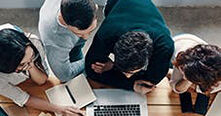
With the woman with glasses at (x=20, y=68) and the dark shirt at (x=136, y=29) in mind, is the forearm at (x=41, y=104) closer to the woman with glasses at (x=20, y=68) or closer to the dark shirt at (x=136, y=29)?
the woman with glasses at (x=20, y=68)

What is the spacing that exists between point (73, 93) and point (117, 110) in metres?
0.19

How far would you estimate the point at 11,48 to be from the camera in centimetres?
149

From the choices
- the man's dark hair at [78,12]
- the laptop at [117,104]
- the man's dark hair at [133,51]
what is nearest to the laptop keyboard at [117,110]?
the laptop at [117,104]

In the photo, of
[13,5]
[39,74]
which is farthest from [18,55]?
[13,5]

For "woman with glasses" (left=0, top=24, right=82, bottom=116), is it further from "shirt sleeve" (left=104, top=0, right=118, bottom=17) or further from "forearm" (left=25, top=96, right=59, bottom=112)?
"shirt sleeve" (left=104, top=0, right=118, bottom=17)

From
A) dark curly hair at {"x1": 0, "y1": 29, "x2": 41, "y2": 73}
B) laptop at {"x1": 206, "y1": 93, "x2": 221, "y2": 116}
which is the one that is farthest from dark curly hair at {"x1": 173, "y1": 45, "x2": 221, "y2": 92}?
dark curly hair at {"x1": 0, "y1": 29, "x2": 41, "y2": 73}

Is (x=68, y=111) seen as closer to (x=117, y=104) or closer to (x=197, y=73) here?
(x=117, y=104)

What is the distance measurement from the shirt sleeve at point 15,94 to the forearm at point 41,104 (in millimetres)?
18

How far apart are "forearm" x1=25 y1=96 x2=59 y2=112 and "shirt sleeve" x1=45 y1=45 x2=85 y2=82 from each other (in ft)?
0.39

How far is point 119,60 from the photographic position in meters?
1.54

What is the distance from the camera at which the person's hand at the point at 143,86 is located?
5.57 ft

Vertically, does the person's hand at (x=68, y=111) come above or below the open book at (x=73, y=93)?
below

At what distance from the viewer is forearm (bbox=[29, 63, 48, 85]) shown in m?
1.70

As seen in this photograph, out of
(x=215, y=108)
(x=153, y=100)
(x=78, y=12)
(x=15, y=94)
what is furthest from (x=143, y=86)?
(x=15, y=94)
